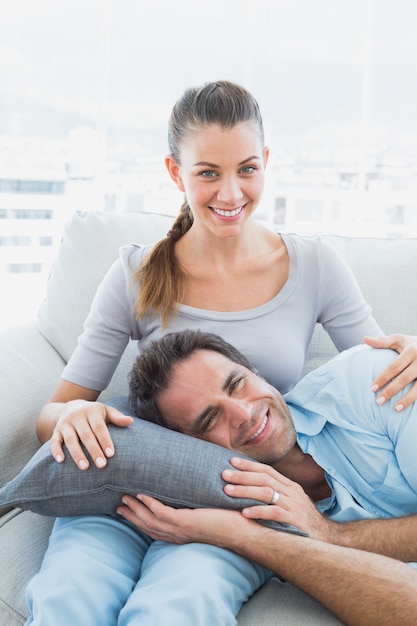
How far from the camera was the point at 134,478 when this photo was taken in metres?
1.40

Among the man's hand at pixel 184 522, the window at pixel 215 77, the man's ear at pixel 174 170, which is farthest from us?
the window at pixel 215 77

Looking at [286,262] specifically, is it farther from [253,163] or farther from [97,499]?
[97,499]

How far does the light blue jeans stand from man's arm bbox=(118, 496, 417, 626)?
32mm

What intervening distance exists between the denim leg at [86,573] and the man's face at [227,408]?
0.80 ft

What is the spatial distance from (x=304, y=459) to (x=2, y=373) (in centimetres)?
77

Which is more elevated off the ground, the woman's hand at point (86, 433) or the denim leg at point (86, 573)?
the woman's hand at point (86, 433)

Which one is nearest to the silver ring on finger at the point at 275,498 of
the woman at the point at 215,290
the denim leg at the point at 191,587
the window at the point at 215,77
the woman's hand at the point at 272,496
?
the woman's hand at the point at 272,496

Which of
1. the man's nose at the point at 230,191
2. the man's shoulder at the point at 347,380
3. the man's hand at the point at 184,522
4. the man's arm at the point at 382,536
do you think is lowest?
the man's arm at the point at 382,536

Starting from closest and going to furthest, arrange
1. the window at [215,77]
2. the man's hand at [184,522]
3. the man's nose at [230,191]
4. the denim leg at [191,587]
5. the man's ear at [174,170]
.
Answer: the denim leg at [191,587], the man's hand at [184,522], the man's nose at [230,191], the man's ear at [174,170], the window at [215,77]

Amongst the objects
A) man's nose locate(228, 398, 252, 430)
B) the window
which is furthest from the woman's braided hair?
the window

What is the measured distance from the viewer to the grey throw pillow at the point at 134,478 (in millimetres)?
1377

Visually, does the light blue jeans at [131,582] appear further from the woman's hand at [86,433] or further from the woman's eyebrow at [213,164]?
the woman's eyebrow at [213,164]

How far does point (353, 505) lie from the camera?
4.90ft

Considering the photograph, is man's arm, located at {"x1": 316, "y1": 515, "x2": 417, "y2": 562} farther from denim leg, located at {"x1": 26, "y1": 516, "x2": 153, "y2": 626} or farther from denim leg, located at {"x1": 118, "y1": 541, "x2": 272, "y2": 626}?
denim leg, located at {"x1": 26, "y1": 516, "x2": 153, "y2": 626}
